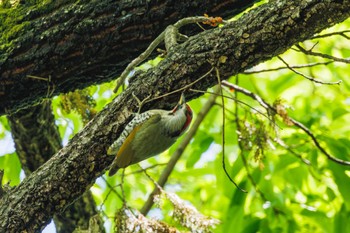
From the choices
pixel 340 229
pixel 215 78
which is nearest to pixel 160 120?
pixel 215 78

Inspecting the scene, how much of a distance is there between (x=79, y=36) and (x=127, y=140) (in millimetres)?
879

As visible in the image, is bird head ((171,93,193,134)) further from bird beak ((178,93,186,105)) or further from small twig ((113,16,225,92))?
small twig ((113,16,225,92))

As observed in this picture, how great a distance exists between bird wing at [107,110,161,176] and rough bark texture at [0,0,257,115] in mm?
721

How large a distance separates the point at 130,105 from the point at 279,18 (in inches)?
27.7

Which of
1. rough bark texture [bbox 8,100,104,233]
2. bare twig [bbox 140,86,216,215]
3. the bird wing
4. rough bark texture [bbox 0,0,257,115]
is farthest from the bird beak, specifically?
bare twig [bbox 140,86,216,215]

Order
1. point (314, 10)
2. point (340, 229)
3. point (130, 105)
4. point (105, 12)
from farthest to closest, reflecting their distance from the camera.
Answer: point (340, 229), point (105, 12), point (130, 105), point (314, 10)

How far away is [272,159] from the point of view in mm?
4707

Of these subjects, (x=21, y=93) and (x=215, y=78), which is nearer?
(x=215, y=78)

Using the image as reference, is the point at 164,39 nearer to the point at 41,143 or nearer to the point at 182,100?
the point at 182,100

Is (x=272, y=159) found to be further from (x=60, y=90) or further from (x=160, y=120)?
(x=160, y=120)

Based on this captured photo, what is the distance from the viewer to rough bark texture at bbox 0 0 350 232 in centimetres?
254

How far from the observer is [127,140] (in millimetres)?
2619

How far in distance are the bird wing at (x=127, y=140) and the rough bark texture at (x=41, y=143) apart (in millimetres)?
1519

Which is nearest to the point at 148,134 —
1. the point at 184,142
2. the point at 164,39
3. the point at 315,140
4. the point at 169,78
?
the point at 169,78
